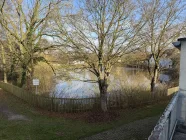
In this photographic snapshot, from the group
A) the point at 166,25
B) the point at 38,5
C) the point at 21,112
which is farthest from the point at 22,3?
the point at 166,25

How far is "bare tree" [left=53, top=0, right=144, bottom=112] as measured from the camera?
9.20 m

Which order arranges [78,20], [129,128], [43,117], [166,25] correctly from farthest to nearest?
[166,25] < [43,117] < [78,20] < [129,128]

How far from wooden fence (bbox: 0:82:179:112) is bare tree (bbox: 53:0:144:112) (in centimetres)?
293

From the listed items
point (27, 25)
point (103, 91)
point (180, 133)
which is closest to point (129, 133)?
point (180, 133)

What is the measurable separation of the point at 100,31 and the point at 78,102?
190 inches

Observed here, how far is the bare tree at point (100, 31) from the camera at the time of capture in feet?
30.2

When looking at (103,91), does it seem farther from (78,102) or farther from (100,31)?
(100,31)

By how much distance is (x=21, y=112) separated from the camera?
36.9ft

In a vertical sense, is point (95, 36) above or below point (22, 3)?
below

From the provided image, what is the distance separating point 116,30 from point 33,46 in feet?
29.5

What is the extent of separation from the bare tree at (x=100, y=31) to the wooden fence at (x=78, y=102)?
2.93 metres

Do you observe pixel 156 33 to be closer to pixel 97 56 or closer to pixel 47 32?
pixel 97 56

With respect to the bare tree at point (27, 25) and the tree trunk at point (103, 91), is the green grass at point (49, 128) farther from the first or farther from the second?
the bare tree at point (27, 25)

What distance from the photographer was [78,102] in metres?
11.7
